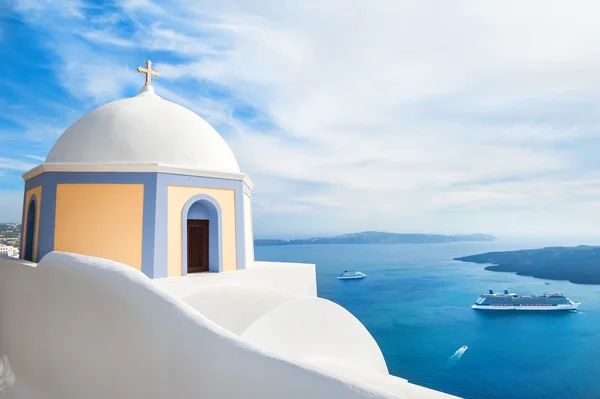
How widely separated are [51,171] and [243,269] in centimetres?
339

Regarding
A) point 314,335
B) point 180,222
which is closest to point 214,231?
point 180,222

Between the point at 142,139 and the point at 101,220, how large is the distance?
4.81 feet

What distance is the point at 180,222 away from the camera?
5.98 meters

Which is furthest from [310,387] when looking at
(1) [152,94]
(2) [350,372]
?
(1) [152,94]

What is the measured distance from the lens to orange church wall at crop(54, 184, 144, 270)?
5633 millimetres

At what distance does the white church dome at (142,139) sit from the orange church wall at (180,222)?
1.34 feet

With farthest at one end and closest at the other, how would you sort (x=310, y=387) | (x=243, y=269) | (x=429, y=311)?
(x=429, y=311)
(x=243, y=269)
(x=310, y=387)

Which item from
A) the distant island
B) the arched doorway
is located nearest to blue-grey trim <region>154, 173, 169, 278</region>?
the arched doorway

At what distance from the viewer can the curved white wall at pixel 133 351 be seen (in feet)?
6.82

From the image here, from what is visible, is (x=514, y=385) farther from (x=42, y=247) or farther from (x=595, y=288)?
(x=595, y=288)

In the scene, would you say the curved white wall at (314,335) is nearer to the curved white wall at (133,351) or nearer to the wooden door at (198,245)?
the curved white wall at (133,351)

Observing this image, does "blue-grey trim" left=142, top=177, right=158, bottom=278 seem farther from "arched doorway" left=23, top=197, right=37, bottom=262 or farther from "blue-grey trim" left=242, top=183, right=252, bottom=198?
"arched doorway" left=23, top=197, right=37, bottom=262

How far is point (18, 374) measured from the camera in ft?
14.3

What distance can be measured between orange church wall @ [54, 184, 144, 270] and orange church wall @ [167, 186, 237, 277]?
1.45 ft
